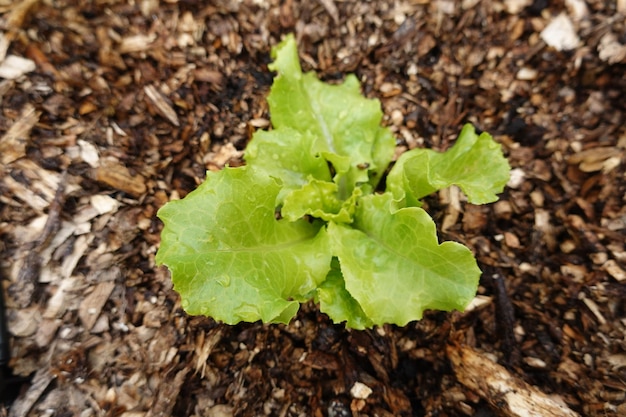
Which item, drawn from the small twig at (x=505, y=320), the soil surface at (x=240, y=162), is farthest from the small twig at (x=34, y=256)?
the small twig at (x=505, y=320)

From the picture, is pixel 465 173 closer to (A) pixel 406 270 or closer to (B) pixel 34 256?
(A) pixel 406 270

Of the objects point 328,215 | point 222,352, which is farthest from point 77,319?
point 328,215

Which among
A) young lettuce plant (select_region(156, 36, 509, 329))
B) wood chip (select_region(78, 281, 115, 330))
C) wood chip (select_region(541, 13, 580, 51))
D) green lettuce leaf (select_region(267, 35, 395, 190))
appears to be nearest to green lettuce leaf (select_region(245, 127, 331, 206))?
young lettuce plant (select_region(156, 36, 509, 329))

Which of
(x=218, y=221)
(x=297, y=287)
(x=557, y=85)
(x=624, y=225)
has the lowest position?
(x=297, y=287)

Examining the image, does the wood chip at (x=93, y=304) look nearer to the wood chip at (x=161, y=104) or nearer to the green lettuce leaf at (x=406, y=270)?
the wood chip at (x=161, y=104)

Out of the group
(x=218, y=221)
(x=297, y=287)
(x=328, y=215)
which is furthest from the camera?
(x=328, y=215)

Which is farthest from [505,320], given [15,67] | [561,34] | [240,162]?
[15,67]

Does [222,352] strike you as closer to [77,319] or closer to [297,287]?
[297,287]
